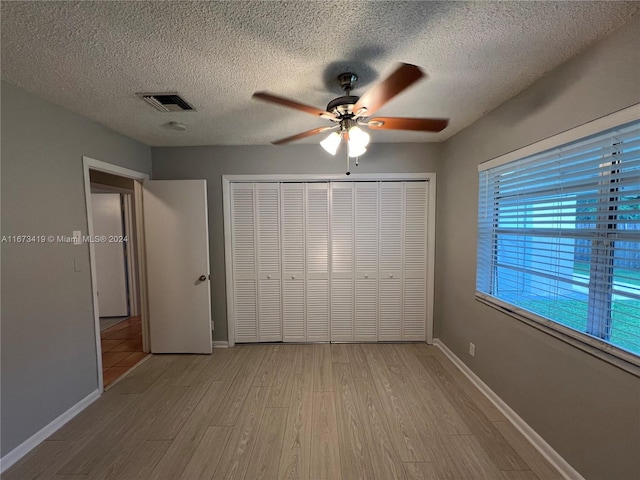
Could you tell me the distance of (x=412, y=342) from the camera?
3.06 metres

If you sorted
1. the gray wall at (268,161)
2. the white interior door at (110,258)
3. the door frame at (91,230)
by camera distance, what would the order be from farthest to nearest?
the white interior door at (110,258), the gray wall at (268,161), the door frame at (91,230)

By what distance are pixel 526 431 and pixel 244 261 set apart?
9.38 ft

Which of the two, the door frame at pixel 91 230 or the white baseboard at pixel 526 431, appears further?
the door frame at pixel 91 230

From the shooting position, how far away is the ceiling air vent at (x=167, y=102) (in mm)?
1775

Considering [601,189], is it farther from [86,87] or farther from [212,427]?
[86,87]

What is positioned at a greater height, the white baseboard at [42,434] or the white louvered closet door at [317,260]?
the white louvered closet door at [317,260]

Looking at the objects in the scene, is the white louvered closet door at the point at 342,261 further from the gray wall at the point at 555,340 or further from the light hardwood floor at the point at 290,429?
the gray wall at the point at 555,340

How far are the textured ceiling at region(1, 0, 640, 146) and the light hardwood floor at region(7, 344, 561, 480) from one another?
2365mm

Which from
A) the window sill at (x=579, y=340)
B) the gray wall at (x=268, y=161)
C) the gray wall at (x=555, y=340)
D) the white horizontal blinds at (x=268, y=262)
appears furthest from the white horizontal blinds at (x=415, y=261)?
the white horizontal blinds at (x=268, y=262)

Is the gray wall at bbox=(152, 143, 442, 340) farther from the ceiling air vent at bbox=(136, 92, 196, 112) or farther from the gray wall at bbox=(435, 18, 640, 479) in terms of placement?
the ceiling air vent at bbox=(136, 92, 196, 112)

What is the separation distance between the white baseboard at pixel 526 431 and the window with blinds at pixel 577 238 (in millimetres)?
746

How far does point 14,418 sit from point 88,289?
865 millimetres

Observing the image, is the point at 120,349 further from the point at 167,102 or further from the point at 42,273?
the point at 167,102

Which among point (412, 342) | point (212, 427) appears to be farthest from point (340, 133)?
point (412, 342)
